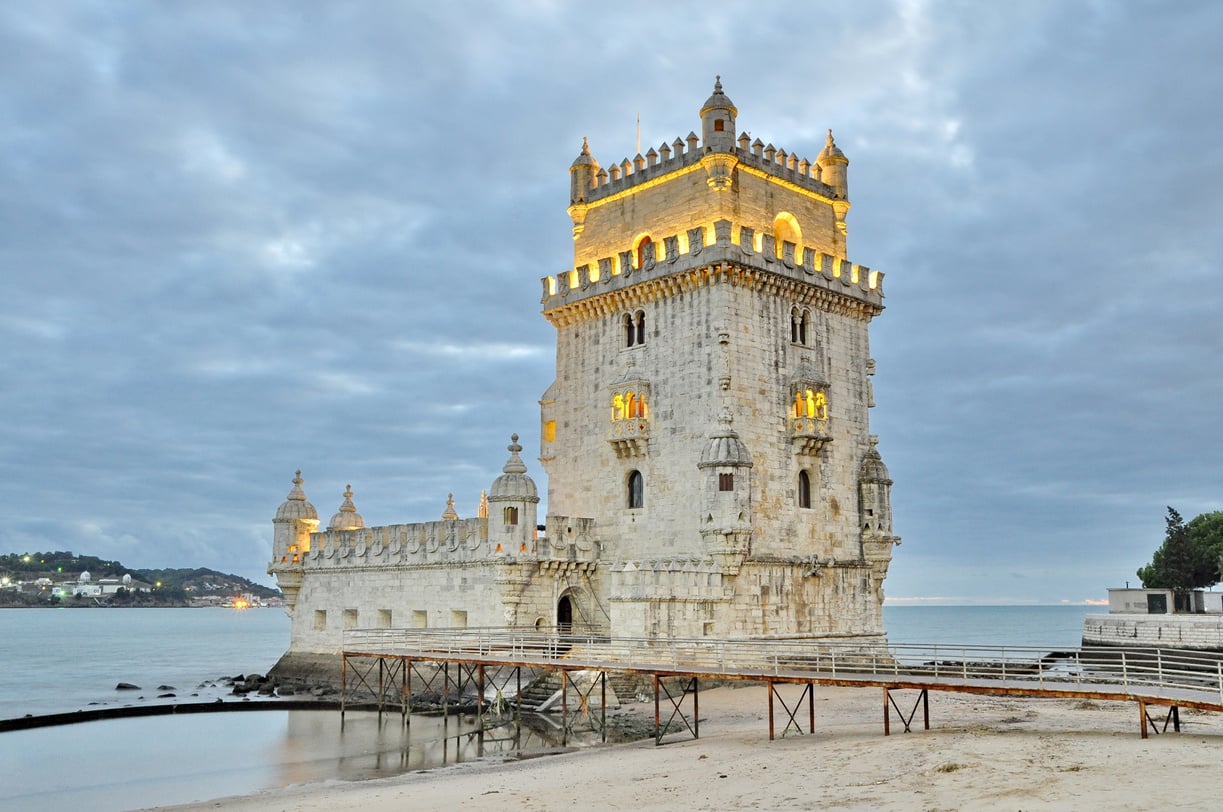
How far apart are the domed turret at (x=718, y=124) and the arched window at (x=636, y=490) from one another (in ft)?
39.7

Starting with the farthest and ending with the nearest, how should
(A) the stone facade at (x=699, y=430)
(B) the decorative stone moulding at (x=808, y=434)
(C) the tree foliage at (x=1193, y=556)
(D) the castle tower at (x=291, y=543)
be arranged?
1. (C) the tree foliage at (x=1193, y=556)
2. (D) the castle tower at (x=291, y=543)
3. (B) the decorative stone moulding at (x=808, y=434)
4. (A) the stone facade at (x=699, y=430)

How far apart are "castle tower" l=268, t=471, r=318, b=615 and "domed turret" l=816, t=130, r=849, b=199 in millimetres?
27594

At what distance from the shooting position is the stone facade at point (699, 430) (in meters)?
37.7

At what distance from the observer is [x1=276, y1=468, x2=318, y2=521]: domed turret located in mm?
50781

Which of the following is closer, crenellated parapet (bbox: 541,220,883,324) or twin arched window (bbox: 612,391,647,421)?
crenellated parapet (bbox: 541,220,883,324)

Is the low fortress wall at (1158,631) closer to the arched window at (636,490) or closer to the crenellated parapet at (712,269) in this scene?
the crenellated parapet at (712,269)

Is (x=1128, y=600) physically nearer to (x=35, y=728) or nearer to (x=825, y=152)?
(x=825, y=152)

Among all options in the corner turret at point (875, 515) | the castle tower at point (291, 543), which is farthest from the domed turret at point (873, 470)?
the castle tower at point (291, 543)

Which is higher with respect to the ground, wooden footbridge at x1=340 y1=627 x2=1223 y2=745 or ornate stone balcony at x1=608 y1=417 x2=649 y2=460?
ornate stone balcony at x1=608 y1=417 x2=649 y2=460

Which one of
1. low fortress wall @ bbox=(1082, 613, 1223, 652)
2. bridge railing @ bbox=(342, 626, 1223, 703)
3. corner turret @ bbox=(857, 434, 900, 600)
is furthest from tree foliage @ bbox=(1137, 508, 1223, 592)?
corner turret @ bbox=(857, 434, 900, 600)

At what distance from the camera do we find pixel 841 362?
42.4 meters

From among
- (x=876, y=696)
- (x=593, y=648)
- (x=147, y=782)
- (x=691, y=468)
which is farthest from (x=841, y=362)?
(x=147, y=782)

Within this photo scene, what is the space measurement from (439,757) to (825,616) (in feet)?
50.5

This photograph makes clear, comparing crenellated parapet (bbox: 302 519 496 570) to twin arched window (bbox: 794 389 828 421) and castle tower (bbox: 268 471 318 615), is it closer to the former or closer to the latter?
castle tower (bbox: 268 471 318 615)
